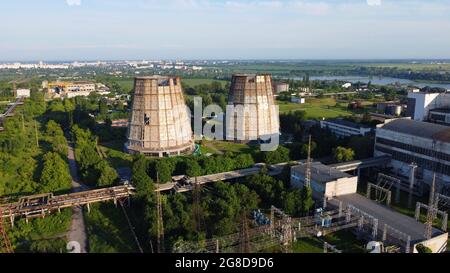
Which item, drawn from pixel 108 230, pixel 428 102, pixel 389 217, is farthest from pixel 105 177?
pixel 428 102

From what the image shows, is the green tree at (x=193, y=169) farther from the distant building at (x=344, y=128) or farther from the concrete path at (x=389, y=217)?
the distant building at (x=344, y=128)

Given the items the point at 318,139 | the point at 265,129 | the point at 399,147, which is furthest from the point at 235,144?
the point at 399,147

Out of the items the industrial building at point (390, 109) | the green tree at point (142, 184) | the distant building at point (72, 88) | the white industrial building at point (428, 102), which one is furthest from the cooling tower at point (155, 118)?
the distant building at point (72, 88)

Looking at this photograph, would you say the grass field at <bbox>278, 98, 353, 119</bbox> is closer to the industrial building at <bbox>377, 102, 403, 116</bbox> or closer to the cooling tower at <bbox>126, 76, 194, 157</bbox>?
the industrial building at <bbox>377, 102, 403, 116</bbox>

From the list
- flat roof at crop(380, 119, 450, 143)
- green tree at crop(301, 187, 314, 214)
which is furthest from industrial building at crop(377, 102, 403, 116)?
green tree at crop(301, 187, 314, 214)

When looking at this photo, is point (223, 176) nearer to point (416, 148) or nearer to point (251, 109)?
point (416, 148)

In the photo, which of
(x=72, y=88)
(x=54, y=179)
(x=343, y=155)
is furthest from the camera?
(x=72, y=88)

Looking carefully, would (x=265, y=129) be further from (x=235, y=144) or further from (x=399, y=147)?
(x=399, y=147)
